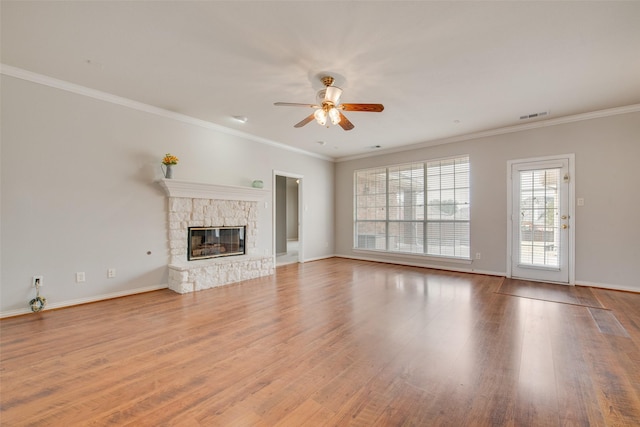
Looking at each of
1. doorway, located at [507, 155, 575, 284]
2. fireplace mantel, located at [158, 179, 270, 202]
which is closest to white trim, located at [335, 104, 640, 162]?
doorway, located at [507, 155, 575, 284]

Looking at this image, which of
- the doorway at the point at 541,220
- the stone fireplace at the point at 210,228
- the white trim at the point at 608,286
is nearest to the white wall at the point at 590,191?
the white trim at the point at 608,286

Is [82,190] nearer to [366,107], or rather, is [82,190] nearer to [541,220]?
[366,107]

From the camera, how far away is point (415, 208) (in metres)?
6.31

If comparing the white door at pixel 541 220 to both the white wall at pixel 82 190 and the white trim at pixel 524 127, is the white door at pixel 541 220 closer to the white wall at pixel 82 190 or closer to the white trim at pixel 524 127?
the white trim at pixel 524 127

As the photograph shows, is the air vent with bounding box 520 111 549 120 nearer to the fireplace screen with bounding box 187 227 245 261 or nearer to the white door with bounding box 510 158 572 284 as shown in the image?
the white door with bounding box 510 158 572 284

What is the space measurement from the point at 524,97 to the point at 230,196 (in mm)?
4857

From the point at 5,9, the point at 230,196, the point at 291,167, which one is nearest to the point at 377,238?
the point at 291,167

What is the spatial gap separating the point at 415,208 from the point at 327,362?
484 cm

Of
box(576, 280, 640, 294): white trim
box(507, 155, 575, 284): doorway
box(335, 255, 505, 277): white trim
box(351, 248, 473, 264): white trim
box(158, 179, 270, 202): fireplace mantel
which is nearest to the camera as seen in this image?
box(576, 280, 640, 294): white trim

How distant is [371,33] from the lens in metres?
2.45

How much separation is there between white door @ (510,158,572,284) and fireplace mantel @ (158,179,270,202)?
4.80 m

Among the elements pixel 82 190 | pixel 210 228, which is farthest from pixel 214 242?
pixel 82 190

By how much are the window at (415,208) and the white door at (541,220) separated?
85cm

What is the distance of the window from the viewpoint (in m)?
5.69
